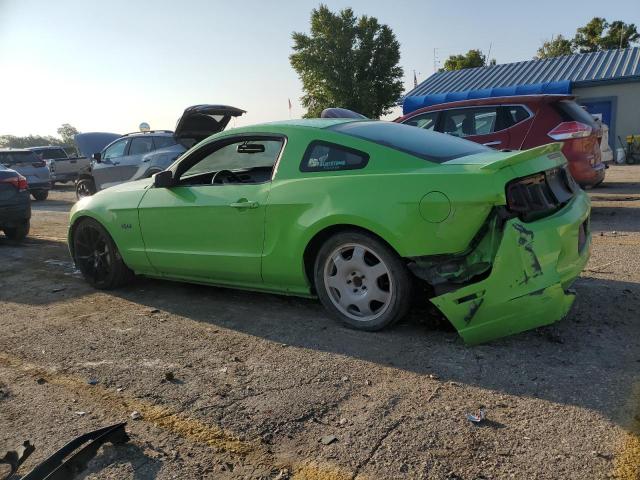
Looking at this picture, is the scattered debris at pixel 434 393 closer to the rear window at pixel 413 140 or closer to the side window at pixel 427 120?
the rear window at pixel 413 140

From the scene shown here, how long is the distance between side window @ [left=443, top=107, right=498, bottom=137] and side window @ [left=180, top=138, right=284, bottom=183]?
4347 millimetres

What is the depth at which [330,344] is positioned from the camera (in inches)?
147

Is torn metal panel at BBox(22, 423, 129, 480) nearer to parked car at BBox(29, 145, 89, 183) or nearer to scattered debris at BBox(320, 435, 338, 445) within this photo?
scattered debris at BBox(320, 435, 338, 445)

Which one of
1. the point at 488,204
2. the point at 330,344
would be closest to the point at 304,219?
the point at 330,344

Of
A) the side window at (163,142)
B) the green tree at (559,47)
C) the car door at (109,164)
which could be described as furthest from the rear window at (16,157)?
the green tree at (559,47)

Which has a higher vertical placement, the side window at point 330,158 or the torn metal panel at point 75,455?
the side window at point 330,158

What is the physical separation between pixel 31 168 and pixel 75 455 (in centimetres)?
1661

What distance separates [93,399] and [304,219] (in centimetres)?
174

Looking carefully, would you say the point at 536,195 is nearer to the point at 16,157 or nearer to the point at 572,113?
the point at 572,113

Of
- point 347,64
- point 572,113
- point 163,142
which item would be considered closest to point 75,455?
point 572,113

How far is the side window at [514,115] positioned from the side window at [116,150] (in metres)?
7.95

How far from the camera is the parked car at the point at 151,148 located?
9.11 meters

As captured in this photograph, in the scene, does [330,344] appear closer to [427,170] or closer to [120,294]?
[427,170]

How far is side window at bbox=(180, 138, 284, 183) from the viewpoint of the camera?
15.0 ft
